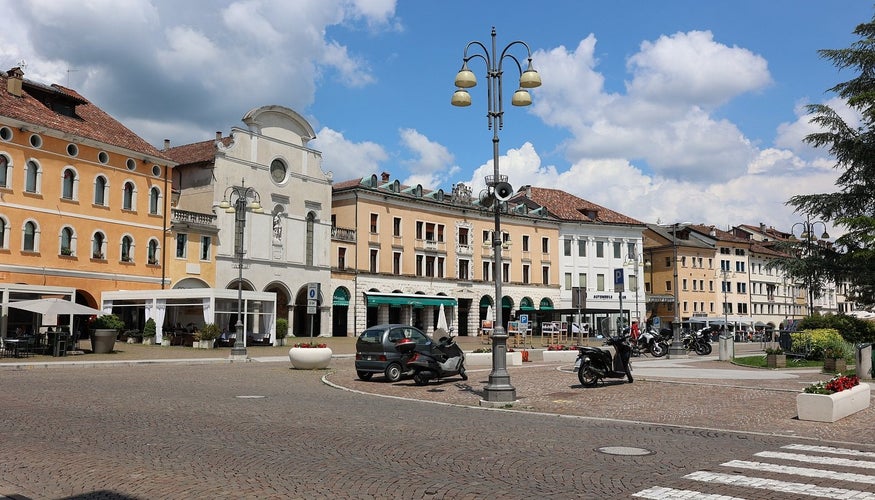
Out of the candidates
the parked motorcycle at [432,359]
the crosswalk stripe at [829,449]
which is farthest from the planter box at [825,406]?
the parked motorcycle at [432,359]

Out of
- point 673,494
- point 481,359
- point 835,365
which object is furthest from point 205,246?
point 673,494

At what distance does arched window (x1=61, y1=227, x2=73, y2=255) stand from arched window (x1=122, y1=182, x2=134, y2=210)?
3.63 m

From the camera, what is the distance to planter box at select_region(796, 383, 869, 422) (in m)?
12.1

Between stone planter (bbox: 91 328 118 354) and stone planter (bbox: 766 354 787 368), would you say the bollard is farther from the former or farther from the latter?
stone planter (bbox: 91 328 118 354)

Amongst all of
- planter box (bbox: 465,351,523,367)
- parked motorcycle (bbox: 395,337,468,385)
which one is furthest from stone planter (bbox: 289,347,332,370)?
parked motorcycle (bbox: 395,337,468,385)

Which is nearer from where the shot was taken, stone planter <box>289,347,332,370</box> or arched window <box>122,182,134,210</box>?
stone planter <box>289,347,332,370</box>

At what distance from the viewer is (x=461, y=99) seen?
604 inches

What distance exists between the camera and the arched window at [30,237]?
38.6 meters

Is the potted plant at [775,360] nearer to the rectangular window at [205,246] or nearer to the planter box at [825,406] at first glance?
the planter box at [825,406]

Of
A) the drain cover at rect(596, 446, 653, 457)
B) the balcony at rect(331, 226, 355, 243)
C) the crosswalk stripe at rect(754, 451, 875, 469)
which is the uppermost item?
the balcony at rect(331, 226, 355, 243)

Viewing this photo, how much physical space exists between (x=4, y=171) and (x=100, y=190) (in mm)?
5434

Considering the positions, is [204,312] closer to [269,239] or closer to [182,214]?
[182,214]

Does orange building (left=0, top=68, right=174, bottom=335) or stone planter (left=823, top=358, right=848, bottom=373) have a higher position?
orange building (left=0, top=68, right=174, bottom=335)

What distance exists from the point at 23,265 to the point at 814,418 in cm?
3772
